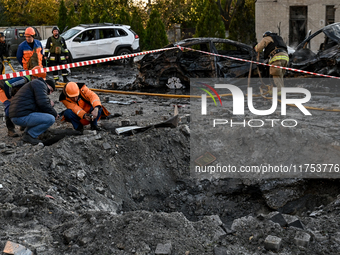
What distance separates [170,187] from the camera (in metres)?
6.39

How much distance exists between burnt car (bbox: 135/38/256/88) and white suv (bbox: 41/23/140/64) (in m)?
4.62

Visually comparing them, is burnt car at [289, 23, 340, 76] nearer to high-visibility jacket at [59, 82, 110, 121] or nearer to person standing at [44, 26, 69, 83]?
person standing at [44, 26, 69, 83]

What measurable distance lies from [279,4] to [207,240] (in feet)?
54.0

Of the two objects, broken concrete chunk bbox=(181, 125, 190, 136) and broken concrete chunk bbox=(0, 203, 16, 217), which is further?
broken concrete chunk bbox=(181, 125, 190, 136)

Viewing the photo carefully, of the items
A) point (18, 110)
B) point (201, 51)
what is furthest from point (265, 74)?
point (18, 110)

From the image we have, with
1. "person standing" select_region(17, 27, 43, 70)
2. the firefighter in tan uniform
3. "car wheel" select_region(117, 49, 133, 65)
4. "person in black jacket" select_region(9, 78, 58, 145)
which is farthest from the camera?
"car wheel" select_region(117, 49, 133, 65)

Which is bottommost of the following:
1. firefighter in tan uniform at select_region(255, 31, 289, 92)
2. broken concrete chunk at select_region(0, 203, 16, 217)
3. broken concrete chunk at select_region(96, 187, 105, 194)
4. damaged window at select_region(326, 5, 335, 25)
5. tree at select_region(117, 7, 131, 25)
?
broken concrete chunk at select_region(96, 187, 105, 194)

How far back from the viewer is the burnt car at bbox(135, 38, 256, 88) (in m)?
11.3

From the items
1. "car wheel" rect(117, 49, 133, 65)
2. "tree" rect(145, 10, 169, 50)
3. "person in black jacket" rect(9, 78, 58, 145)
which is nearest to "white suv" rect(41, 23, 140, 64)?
"car wheel" rect(117, 49, 133, 65)

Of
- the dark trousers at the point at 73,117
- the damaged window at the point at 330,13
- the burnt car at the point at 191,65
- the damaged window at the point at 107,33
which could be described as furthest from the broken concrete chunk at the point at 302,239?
the damaged window at the point at 330,13

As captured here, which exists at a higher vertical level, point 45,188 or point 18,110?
point 18,110

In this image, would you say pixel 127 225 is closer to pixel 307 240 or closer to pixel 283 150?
pixel 307 240

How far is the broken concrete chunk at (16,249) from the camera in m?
3.55

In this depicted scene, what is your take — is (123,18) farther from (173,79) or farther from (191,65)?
(191,65)
